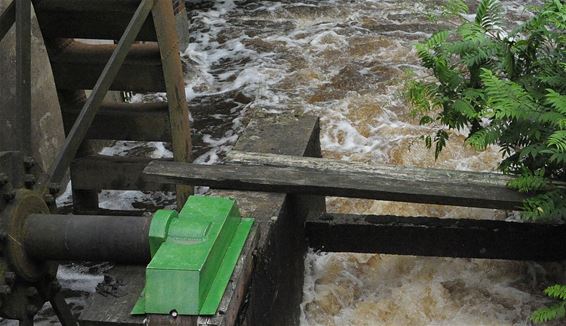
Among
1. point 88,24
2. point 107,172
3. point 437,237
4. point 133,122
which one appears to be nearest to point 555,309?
point 437,237

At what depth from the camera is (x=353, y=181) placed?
4.20m

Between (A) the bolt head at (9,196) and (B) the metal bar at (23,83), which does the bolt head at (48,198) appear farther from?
(B) the metal bar at (23,83)

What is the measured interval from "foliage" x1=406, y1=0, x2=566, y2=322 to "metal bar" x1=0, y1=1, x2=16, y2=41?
2.55m

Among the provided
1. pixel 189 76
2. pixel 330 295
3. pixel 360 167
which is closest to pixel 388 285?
pixel 330 295

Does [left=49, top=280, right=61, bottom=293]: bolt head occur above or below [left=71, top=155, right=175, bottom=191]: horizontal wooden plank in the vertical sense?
above

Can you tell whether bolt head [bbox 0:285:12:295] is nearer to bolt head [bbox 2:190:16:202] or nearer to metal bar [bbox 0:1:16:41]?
bolt head [bbox 2:190:16:202]

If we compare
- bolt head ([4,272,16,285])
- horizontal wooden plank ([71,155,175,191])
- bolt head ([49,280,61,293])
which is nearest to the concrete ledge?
bolt head ([4,272,16,285])

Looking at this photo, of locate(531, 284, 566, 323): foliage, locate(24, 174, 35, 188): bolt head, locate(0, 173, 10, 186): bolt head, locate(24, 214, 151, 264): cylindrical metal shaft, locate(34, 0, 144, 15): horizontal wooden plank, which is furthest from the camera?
locate(34, 0, 144, 15): horizontal wooden plank

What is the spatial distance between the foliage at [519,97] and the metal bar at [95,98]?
75.4 inches

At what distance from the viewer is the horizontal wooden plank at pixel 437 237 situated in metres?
4.45

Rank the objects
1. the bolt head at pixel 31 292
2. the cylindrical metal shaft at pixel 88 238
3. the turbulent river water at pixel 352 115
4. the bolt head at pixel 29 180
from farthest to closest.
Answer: the turbulent river water at pixel 352 115, the bolt head at pixel 29 180, the bolt head at pixel 31 292, the cylindrical metal shaft at pixel 88 238

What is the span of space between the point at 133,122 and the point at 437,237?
2520 mm

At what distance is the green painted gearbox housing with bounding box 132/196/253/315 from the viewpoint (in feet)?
9.71

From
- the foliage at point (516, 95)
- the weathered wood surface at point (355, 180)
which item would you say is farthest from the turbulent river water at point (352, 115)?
the weathered wood surface at point (355, 180)
